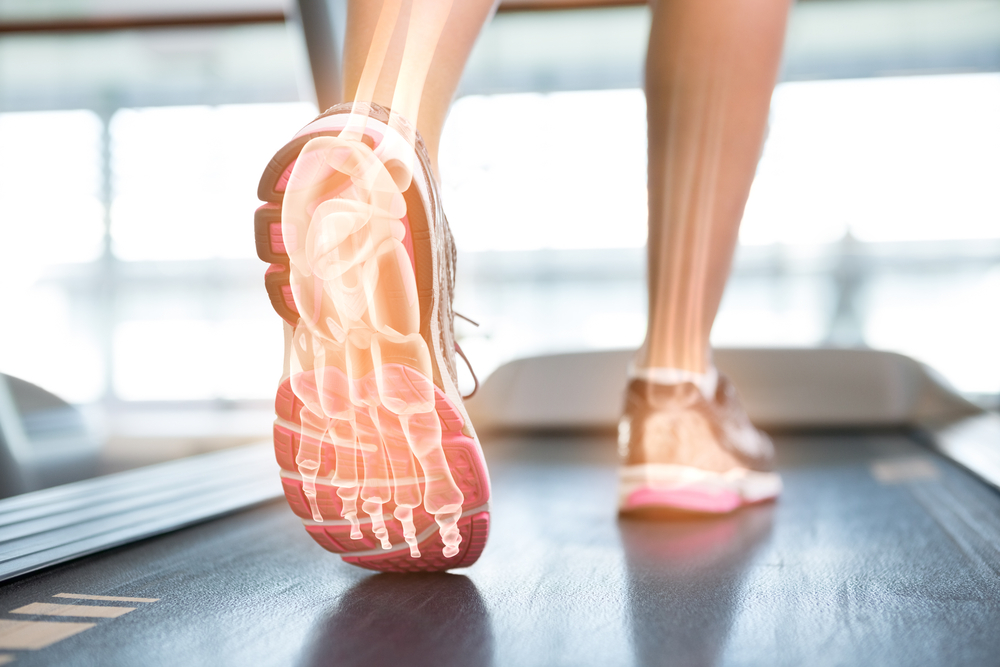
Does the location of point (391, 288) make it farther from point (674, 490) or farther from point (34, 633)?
point (674, 490)

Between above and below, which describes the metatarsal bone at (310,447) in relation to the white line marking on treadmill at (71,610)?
above

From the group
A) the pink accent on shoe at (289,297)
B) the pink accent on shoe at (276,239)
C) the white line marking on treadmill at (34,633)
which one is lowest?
the white line marking on treadmill at (34,633)

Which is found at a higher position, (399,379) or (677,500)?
(399,379)

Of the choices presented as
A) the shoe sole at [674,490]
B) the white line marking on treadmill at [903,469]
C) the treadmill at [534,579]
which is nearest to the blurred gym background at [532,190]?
the white line marking on treadmill at [903,469]

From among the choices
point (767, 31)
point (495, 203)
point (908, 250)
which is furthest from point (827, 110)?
point (767, 31)

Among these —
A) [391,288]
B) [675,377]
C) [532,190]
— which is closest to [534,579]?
[391,288]

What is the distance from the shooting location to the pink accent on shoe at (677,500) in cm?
78

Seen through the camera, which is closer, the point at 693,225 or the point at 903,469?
the point at 693,225

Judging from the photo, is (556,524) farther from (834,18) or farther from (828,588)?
(834,18)

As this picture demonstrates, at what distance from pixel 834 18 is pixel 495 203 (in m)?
3.00

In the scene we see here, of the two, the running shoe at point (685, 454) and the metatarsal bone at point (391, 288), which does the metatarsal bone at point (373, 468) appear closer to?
the metatarsal bone at point (391, 288)
